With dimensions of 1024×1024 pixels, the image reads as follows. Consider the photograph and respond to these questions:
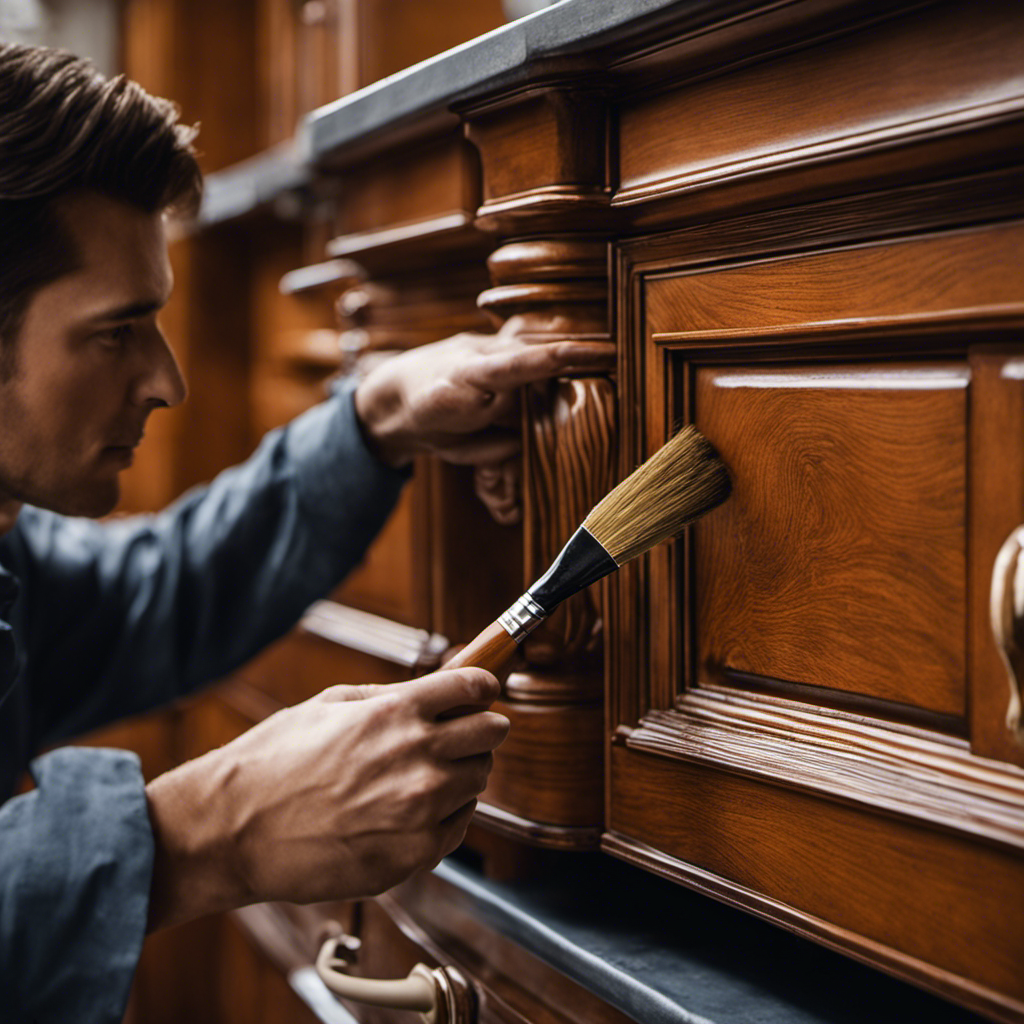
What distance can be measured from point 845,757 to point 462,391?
29cm

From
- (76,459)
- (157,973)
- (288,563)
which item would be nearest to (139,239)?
(76,459)

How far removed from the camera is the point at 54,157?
670 mm

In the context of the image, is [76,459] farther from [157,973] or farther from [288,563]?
[157,973]

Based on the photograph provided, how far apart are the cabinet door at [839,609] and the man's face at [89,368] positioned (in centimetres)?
36

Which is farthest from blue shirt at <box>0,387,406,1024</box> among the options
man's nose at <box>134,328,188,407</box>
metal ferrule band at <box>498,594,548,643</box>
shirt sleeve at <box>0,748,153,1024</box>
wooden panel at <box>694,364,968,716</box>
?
wooden panel at <box>694,364,968,716</box>

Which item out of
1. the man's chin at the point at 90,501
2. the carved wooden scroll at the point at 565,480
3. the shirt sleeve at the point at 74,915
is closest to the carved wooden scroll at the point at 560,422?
the carved wooden scroll at the point at 565,480

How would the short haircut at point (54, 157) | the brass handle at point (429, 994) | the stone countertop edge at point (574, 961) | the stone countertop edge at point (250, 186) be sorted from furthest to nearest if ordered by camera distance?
the stone countertop edge at point (250, 186) < the short haircut at point (54, 157) < the brass handle at point (429, 994) < the stone countertop edge at point (574, 961)

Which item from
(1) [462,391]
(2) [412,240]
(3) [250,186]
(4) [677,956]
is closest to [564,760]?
(4) [677,956]

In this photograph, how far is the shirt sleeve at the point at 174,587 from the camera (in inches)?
32.7

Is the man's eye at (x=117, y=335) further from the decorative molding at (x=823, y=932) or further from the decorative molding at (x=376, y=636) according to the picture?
the decorative molding at (x=823, y=932)

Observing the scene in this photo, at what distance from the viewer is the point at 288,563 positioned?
83cm

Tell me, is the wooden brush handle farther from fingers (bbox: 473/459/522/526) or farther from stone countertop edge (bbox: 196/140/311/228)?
stone countertop edge (bbox: 196/140/311/228)

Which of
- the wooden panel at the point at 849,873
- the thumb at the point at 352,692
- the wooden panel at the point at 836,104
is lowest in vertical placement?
the wooden panel at the point at 849,873

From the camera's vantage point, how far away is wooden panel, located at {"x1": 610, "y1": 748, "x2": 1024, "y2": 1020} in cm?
36
